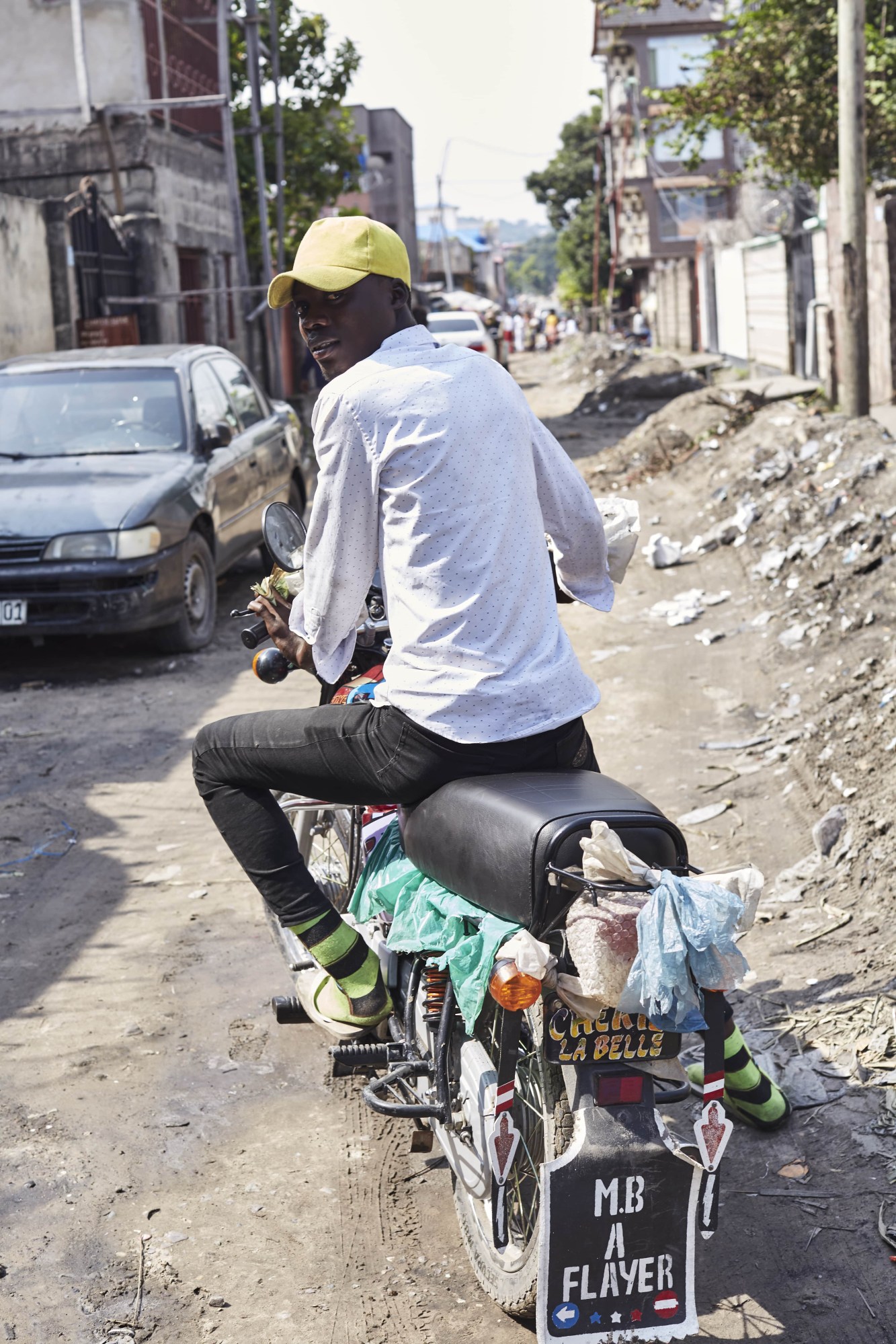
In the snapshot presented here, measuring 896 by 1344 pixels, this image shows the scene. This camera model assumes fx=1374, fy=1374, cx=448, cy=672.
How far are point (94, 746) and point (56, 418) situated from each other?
116 inches

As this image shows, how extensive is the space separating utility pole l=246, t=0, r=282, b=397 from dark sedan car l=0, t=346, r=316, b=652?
913cm

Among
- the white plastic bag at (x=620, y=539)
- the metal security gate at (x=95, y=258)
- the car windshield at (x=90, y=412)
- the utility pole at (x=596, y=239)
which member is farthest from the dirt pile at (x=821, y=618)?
the utility pole at (x=596, y=239)

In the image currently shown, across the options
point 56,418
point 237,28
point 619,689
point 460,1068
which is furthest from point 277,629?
point 237,28

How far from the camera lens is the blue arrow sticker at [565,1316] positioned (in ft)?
7.66

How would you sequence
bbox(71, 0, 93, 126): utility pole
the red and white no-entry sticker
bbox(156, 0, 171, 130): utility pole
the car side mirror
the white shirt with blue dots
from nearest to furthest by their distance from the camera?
the red and white no-entry sticker → the white shirt with blue dots → the car side mirror → bbox(71, 0, 93, 126): utility pole → bbox(156, 0, 171, 130): utility pole

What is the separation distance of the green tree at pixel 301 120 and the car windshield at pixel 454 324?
6.22m

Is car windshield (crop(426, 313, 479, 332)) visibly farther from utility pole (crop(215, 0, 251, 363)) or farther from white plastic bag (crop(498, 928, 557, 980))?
white plastic bag (crop(498, 928, 557, 980))

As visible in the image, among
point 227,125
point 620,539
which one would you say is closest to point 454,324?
point 227,125

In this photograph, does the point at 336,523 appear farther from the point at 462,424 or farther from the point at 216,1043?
the point at 216,1043

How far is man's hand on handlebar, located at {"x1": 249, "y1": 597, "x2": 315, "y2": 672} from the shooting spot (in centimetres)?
322

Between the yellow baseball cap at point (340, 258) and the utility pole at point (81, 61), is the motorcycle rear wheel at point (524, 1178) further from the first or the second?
the utility pole at point (81, 61)

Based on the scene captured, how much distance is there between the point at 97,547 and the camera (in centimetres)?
789

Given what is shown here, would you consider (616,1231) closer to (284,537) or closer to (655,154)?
(284,537)

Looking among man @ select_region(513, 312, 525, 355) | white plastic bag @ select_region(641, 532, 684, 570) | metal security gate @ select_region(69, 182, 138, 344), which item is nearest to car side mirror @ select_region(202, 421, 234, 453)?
white plastic bag @ select_region(641, 532, 684, 570)
